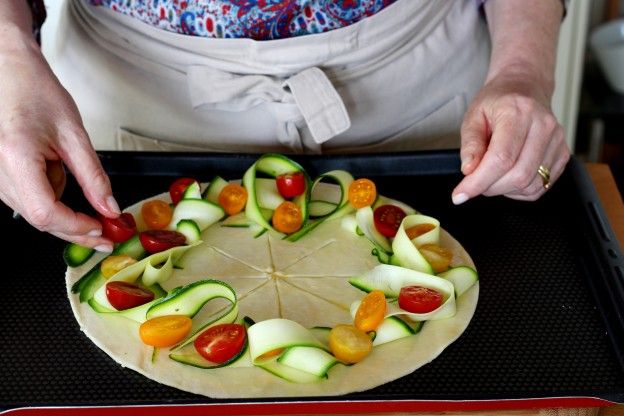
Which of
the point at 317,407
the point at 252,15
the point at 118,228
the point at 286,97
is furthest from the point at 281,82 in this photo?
the point at 317,407

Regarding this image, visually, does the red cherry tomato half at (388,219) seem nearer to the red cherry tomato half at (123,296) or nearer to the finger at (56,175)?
the red cherry tomato half at (123,296)

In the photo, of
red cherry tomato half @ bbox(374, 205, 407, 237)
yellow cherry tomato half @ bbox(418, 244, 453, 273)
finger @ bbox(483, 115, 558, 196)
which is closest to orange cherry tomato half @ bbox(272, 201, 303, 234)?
red cherry tomato half @ bbox(374, 205, 407, 237)

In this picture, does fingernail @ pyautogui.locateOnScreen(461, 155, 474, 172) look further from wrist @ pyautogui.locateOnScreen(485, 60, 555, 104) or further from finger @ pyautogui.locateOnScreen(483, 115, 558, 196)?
wrist @ pyautogui.locateOnScreen(485, 60, 555, 104)

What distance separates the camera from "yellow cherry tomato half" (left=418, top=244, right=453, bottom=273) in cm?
162

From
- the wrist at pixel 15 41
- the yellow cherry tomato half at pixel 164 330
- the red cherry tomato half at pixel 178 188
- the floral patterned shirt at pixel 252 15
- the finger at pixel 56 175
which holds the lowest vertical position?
the yellow cherry tomato half at pixel 164 330

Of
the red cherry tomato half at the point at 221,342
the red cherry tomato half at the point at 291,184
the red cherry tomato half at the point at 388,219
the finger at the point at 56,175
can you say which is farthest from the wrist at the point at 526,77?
the finger at the point at 56,175

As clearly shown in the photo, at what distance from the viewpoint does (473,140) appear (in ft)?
5.40

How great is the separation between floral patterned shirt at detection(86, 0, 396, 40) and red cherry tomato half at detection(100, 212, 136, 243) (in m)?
0.48

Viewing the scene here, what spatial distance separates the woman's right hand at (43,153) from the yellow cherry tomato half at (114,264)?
0.03m

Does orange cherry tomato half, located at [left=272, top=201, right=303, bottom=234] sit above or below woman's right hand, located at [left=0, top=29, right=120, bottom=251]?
below

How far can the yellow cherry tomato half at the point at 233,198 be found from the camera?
1.78 m

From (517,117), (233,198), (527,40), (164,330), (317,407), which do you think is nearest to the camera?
(317,407)

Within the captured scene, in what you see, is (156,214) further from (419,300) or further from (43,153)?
(419,300)

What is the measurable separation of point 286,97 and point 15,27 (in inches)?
23.1
